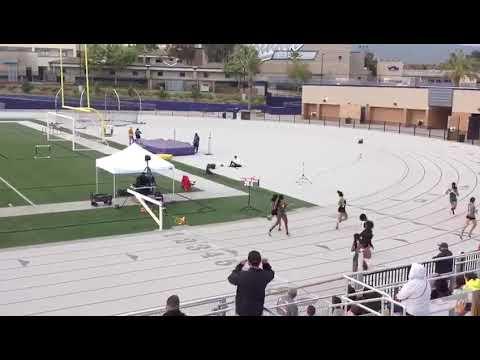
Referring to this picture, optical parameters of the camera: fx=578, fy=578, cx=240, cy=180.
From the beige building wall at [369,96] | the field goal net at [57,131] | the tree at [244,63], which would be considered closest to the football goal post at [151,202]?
the field goal net at [57,131]

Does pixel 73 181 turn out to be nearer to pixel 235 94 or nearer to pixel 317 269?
pixel 317 269

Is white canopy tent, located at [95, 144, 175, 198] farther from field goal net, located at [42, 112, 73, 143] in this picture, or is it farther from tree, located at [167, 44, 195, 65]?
tree, located at [167, 44, 195, 65]

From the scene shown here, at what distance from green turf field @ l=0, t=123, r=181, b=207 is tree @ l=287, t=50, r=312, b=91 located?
61323mm

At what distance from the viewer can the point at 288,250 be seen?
52.2 feet

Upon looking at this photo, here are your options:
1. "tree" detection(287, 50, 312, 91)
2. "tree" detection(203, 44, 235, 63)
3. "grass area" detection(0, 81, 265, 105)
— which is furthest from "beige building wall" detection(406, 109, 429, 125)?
"tree" detection(203, 44, 235, 63)

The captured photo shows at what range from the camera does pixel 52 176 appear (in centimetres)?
2584

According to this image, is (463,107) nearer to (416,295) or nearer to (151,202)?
(151,202)

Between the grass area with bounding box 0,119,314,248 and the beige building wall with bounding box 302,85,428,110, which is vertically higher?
the beige building wall with bounding box 302,85,428,110

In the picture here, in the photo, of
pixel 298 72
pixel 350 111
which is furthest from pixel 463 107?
pixel 298 72

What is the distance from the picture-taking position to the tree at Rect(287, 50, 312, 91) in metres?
92.7

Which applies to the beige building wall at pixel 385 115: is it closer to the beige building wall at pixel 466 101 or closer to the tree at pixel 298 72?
the beige building wall at pixel 466 101
